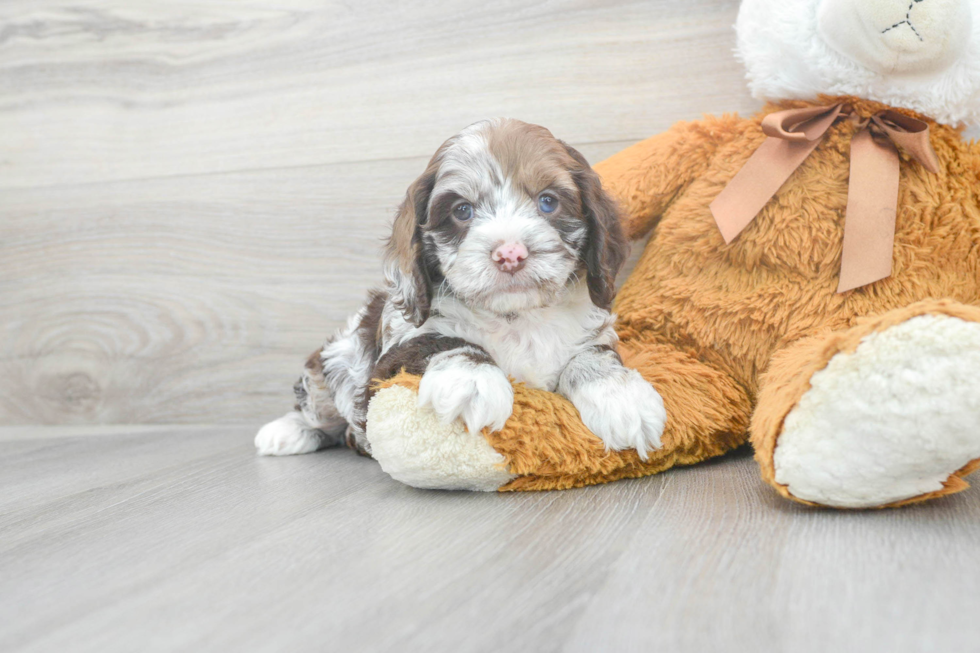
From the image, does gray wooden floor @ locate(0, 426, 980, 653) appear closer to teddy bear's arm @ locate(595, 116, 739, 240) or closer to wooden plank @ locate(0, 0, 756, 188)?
teddy bear's arm @ locate(595, 116, 739, 240)

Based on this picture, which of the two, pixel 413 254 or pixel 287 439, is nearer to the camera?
pixel 413 254

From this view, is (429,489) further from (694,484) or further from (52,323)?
(52,323)

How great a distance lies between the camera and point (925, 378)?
117 cm

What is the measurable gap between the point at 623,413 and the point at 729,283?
0.51 m

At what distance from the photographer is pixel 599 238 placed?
66.9 inches

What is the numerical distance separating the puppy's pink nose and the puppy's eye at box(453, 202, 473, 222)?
161 millimetres

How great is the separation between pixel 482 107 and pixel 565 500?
1372 millimetres

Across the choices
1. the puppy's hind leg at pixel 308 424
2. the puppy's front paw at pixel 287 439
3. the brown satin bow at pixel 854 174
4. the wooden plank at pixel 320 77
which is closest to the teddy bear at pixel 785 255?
the brown satin bow at pixel 854 174

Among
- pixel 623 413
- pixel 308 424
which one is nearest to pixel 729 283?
pixel 623 413

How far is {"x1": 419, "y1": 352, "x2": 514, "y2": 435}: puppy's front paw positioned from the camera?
1.48 meters

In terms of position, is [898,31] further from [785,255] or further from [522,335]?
[522,335]

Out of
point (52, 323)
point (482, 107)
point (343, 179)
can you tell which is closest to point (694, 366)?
point (482, 107)

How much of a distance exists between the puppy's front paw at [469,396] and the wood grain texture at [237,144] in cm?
105

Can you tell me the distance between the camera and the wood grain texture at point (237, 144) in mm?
2322
